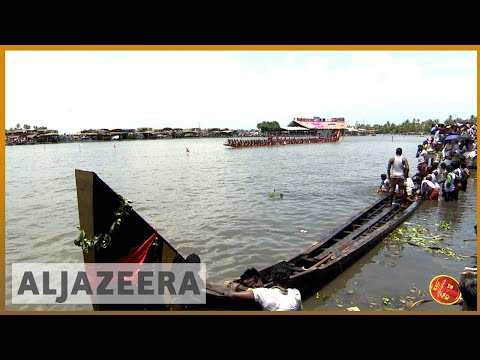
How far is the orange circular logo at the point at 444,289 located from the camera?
4.81 m

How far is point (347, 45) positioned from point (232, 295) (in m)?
3.39

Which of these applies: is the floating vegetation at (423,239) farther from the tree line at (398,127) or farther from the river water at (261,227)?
the tree line at (398,127)

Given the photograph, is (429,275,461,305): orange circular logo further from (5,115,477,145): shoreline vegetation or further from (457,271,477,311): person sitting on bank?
(5,115,477,145): shoreline vegetation

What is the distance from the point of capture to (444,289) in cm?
489

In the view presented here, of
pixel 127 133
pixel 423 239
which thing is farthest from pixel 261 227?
pixel 127 133

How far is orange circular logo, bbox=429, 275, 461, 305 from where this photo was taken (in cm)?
Answer: 481

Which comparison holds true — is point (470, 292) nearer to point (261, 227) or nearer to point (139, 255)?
point (139, 255)

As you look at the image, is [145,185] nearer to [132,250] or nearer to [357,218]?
[357,218]

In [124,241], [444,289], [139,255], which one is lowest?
[444,289]

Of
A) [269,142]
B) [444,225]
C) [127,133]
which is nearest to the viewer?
[444,225]

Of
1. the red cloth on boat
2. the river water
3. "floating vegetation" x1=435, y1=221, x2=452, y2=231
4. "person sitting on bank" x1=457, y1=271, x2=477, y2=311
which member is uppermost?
the red cloth on boat

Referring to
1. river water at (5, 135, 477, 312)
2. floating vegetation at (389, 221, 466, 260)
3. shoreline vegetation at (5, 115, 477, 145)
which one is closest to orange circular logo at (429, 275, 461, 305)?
river water at (5, 135, 477, 312)

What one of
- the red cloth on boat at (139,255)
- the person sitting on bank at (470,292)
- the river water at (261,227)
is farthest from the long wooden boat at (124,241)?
the person sitting on bank at (470,292)
